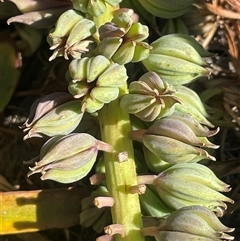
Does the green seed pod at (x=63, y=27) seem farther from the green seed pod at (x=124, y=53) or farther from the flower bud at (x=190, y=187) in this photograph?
the flower bud at (x=190, y=187)

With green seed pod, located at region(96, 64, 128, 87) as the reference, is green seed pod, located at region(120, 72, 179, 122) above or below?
below

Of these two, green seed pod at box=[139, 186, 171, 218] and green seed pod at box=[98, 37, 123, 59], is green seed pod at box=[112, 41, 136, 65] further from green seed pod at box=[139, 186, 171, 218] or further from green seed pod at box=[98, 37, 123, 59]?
green seed pod at box=[139, 186, 171, 218]

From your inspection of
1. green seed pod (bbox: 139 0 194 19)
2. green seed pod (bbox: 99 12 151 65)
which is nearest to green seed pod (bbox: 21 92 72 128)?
green seed pod (bbox: 99 12 151 65)

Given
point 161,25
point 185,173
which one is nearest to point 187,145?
point 185,173

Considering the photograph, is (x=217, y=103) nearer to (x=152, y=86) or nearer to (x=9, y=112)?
(x=152, y=86)

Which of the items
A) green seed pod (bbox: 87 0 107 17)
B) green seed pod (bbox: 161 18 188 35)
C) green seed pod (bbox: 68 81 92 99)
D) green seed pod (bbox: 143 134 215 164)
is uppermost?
green seed pod (bbox: 87 0 107 17)

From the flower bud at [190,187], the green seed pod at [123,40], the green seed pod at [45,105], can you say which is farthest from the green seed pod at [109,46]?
the flower bud at [190,187]
